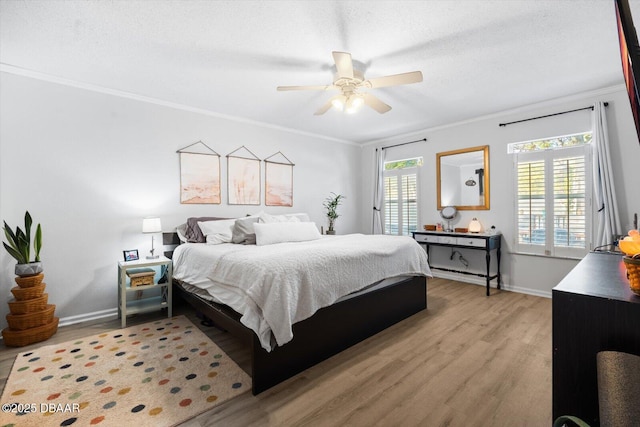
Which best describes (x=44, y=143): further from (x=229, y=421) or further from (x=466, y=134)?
(x=466, y=134)

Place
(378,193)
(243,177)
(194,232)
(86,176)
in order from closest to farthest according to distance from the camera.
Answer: (86,176), (194,232), (243,177), (378,193)

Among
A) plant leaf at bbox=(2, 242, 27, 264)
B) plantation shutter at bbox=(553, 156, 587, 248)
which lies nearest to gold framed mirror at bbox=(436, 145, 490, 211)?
plantation shutter at bbox=(553, 156, 587, 248)

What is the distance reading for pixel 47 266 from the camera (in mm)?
3098

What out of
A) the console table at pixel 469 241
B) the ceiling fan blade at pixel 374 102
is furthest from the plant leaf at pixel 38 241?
the console table at pixel 469 241

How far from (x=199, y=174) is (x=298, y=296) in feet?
9.04

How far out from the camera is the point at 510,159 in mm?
4312

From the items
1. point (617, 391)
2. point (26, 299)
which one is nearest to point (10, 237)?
point (26, 299)

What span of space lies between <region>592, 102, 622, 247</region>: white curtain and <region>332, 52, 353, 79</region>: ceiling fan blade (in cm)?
324

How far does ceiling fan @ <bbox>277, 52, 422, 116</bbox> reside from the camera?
2.43 metres

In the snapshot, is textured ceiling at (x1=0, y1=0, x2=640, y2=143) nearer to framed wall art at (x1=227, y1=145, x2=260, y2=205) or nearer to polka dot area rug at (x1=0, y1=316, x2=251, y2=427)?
framed wall art at (x1=227, y1=145, x2=260, y2=205)

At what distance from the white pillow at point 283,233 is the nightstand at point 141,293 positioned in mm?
1083

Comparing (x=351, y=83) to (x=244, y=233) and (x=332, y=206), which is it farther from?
(x=332, y=206)

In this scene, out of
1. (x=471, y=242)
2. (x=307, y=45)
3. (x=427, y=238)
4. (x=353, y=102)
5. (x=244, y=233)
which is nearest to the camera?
(x=307, y=45)

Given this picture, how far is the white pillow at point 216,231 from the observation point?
11.6ft
